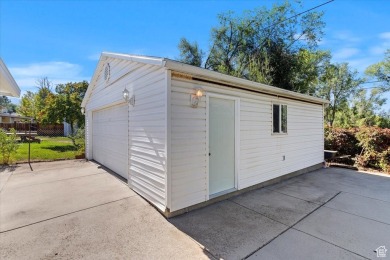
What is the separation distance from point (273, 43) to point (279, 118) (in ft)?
35.1

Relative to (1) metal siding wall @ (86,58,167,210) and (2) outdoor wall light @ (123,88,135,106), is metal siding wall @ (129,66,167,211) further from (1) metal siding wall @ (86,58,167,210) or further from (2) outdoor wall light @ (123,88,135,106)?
(2) outdoor wall light @ (123,88,135,106)

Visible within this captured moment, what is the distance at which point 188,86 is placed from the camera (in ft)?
12.9

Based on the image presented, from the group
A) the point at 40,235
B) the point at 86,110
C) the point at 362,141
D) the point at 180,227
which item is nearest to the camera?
the point at 40,235

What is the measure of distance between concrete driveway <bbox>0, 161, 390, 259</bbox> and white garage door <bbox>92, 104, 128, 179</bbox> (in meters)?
1.06

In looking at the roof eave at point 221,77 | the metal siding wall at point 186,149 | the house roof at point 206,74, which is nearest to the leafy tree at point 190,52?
the house roof at point 206,74

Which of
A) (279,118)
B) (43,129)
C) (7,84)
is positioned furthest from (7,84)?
(43,129)

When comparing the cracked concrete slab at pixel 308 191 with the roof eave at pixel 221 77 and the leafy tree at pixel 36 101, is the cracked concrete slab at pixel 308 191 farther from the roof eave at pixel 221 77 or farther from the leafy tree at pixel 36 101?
the leafy tree at pixel 36 101

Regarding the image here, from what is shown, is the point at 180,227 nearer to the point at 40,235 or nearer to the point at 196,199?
the point at 196,199

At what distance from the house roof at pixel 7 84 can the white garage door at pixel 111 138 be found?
251 centimetres

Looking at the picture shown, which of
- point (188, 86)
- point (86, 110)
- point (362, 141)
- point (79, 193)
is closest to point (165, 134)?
point (188, 86)

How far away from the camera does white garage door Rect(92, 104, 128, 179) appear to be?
5.99 metres

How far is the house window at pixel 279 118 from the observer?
598cm

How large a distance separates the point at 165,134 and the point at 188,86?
106 cm

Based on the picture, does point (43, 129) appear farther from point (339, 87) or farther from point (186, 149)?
point (339, 87)
